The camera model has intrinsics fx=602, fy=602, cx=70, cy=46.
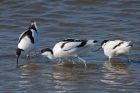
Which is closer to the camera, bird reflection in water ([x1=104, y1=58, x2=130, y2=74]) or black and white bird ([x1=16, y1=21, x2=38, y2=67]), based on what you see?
bird reflection in water ([x1=104, y1=58, x2=130, y2=74])

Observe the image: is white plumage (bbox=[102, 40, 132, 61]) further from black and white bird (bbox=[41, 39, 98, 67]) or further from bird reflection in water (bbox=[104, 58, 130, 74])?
black and white bird (bbox=[41, 39, 98, 67])

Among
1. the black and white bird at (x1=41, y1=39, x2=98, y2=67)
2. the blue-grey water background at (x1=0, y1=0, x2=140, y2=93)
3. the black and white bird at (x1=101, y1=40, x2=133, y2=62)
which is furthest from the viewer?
the black and white bird at (x1=101, y1=40, x2=133, y2=62)

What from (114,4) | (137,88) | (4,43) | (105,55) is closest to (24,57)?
(4,43)

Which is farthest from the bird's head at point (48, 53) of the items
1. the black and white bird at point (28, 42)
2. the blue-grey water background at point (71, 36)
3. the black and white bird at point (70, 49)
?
the black and white bird at point (28, 42)

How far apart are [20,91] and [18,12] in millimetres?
7641

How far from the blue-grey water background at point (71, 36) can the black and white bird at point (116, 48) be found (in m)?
0.18

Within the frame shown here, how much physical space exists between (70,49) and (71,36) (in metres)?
2.63

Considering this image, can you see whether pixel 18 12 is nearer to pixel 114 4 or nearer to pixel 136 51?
pixel 114 4

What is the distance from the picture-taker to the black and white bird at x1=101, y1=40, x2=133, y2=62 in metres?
12.2

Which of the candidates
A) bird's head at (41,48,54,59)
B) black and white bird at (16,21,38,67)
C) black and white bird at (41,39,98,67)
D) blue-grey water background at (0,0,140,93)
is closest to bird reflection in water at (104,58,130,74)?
blue-grey water background at (0,0,140,93)

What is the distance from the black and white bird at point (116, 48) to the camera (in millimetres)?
12172

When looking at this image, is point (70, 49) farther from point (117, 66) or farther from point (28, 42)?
point (28, 42)

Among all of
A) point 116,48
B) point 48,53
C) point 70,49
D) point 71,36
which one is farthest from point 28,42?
point 71,36

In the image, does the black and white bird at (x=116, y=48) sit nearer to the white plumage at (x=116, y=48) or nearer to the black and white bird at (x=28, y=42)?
the white plumage at (x=116, y=48)
